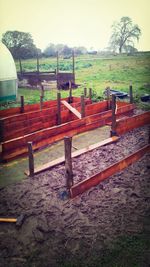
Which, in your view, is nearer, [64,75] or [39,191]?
[39,191]

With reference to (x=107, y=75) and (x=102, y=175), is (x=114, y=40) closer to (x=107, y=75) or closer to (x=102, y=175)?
(x=107, y=75)

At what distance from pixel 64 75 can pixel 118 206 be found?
1625 cm

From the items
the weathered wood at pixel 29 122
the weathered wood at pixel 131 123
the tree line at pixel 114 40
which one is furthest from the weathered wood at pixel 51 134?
the tree line at pixel 114 40

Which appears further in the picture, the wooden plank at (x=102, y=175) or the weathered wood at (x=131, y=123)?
the weathered wood at (x=131, y=123)

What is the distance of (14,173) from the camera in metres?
6.71

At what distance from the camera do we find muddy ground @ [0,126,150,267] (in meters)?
4.07

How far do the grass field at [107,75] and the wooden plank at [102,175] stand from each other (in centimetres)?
757

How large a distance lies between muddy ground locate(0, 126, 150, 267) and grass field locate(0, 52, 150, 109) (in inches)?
347

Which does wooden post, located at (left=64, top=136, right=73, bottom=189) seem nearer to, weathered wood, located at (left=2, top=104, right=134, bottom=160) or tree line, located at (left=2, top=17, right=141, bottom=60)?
weathered wood, located at (left=2, top=104, right=134, bottom=160)

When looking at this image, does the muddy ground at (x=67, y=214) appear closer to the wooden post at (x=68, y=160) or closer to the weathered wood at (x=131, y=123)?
the wooden post at (x=68, y=160)

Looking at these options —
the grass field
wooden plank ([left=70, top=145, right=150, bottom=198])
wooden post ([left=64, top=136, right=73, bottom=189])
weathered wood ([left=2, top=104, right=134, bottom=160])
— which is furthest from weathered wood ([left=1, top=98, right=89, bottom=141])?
the grass field

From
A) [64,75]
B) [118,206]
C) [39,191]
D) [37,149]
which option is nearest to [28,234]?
[39,191]

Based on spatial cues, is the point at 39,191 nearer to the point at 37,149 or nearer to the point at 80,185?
the point at 80,185

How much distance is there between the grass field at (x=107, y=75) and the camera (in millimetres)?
16452
